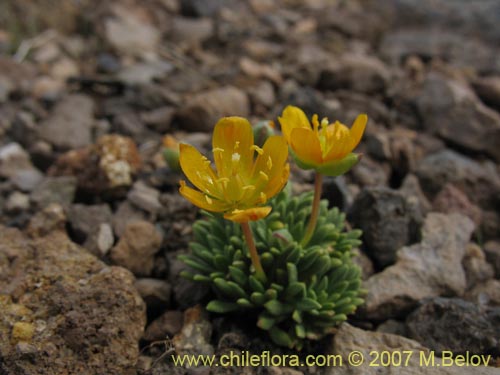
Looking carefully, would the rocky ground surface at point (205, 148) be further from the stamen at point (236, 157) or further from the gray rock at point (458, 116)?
the stamen at point (236, 157)

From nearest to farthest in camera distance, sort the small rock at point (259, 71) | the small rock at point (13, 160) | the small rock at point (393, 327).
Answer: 1. the small rock at point (393, 327)
2. the small rock at point (13, 160)
3. the small rock at point (259, 71)

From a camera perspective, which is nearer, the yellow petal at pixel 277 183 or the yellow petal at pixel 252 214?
the yellow petal at pixel 252 214

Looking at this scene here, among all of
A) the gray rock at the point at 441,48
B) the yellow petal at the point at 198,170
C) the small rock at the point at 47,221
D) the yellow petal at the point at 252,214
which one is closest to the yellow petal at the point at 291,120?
the yellow petal at the point at 198,170

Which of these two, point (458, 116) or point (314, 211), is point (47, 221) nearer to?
point (314, 211)

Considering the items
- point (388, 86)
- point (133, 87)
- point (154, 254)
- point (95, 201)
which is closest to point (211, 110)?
point (133, 87)

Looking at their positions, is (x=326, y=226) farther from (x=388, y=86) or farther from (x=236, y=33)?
(x=236, y=33)
